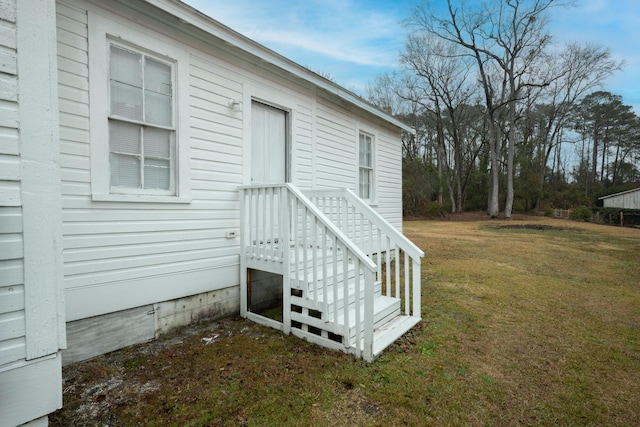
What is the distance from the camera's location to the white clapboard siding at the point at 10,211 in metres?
1.68

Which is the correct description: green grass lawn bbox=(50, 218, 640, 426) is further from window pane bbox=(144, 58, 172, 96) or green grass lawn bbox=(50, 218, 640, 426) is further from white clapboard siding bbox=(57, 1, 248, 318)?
window pane bbox=(144, 58, 172, 96)

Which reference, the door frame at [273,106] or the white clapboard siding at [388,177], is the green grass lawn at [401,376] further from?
the white clapboard siding at [388,177]

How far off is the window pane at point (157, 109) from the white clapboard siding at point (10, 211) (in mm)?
1604

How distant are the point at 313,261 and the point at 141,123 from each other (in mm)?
2282

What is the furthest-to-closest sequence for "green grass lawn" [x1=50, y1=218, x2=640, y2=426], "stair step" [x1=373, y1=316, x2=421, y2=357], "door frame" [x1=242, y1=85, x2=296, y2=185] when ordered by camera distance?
"door frame" [x1=242, y1=85, x2=296, y2=185]
"stair step" [x1=373, y1=316, x2=421, y2=357]
"green grass lawn" [x1=50, y1=218, x2=640, y2=426]

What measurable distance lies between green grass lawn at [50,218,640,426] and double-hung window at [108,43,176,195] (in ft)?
5.58

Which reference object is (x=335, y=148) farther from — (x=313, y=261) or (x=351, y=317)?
(x=351, y=317)

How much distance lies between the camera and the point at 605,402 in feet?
7.68

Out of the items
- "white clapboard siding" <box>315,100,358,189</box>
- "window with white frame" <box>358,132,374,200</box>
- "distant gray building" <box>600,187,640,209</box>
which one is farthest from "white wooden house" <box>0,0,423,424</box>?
"distant gray building" <box>600,187,640,209</box>

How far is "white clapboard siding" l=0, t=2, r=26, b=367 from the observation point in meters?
1.68

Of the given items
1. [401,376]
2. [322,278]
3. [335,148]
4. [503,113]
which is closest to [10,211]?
[322,278]

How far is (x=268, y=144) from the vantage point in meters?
4.77

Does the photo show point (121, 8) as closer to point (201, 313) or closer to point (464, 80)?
point (201, 313)

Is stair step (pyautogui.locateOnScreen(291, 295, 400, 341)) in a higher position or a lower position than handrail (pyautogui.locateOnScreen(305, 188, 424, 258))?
lower
